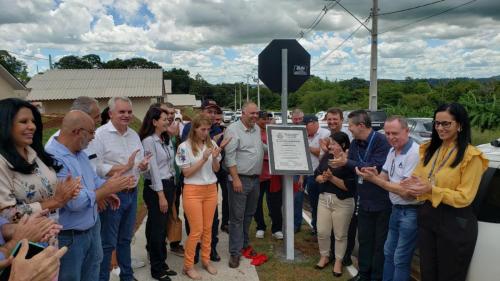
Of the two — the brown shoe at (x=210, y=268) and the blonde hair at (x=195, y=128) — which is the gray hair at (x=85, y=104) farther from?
the brown shoe at (x=210, y=268)

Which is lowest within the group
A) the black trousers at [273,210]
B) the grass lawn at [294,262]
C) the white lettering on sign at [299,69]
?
the grass lawn at [294,262]

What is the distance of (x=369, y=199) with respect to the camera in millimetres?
4266

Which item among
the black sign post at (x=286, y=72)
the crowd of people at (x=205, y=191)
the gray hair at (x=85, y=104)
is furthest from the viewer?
the black sign post at (x=286, y=72)

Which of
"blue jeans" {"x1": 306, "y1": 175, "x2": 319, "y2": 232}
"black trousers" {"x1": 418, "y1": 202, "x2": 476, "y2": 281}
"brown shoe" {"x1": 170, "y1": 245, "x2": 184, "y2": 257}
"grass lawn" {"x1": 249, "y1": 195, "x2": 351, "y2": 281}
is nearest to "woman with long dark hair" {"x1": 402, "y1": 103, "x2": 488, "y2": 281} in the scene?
"black trousers" {"x1": 418, "y1": 202, "x2": 476, "y2": 281}

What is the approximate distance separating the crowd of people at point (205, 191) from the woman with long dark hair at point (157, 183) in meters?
0.01

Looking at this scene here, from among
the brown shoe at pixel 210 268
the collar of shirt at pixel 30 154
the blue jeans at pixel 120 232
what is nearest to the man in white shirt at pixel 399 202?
the brown shoe at pixel 210 268

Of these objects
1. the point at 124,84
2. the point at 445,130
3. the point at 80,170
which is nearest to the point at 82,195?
the point at 80,170

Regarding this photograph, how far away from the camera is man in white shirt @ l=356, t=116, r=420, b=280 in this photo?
3684mm

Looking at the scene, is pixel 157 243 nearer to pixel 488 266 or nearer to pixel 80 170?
pixel 80 170

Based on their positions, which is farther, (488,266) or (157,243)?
(157,243)

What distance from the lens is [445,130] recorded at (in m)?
3.23

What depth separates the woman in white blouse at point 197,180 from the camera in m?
4.66

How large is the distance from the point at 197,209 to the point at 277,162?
1.25 meters

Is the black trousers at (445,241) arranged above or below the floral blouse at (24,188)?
below
